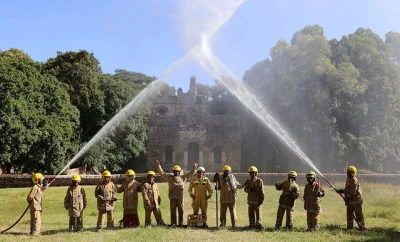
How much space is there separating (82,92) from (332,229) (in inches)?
981

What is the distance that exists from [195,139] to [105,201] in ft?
101

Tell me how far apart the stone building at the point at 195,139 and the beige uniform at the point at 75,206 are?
99.2 feet

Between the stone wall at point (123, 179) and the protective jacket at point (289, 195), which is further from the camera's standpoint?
the stone wall at point (123, 179)

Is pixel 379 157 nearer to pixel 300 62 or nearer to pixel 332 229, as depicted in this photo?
pixel 300 62

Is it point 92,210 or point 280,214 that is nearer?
point 280,214

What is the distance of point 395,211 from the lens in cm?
1516

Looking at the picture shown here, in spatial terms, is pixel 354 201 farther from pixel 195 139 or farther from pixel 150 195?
pixel 195 139

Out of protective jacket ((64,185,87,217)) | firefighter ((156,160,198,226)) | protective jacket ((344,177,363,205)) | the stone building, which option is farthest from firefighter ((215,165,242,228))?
the stone building

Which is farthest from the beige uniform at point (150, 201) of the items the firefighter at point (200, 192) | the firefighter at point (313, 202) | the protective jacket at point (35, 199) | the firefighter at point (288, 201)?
the firefighter at point (313, 202)

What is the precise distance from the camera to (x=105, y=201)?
1154 cm

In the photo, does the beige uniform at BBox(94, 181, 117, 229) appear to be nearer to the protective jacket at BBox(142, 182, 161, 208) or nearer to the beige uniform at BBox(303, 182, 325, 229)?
the protective jacket at BBox(142, 182, 161, 208)

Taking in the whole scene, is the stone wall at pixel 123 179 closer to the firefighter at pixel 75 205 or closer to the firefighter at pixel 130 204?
the firefighter at pixel 75 205

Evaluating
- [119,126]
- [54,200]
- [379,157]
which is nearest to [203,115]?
[119,126]

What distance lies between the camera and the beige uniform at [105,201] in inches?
452
